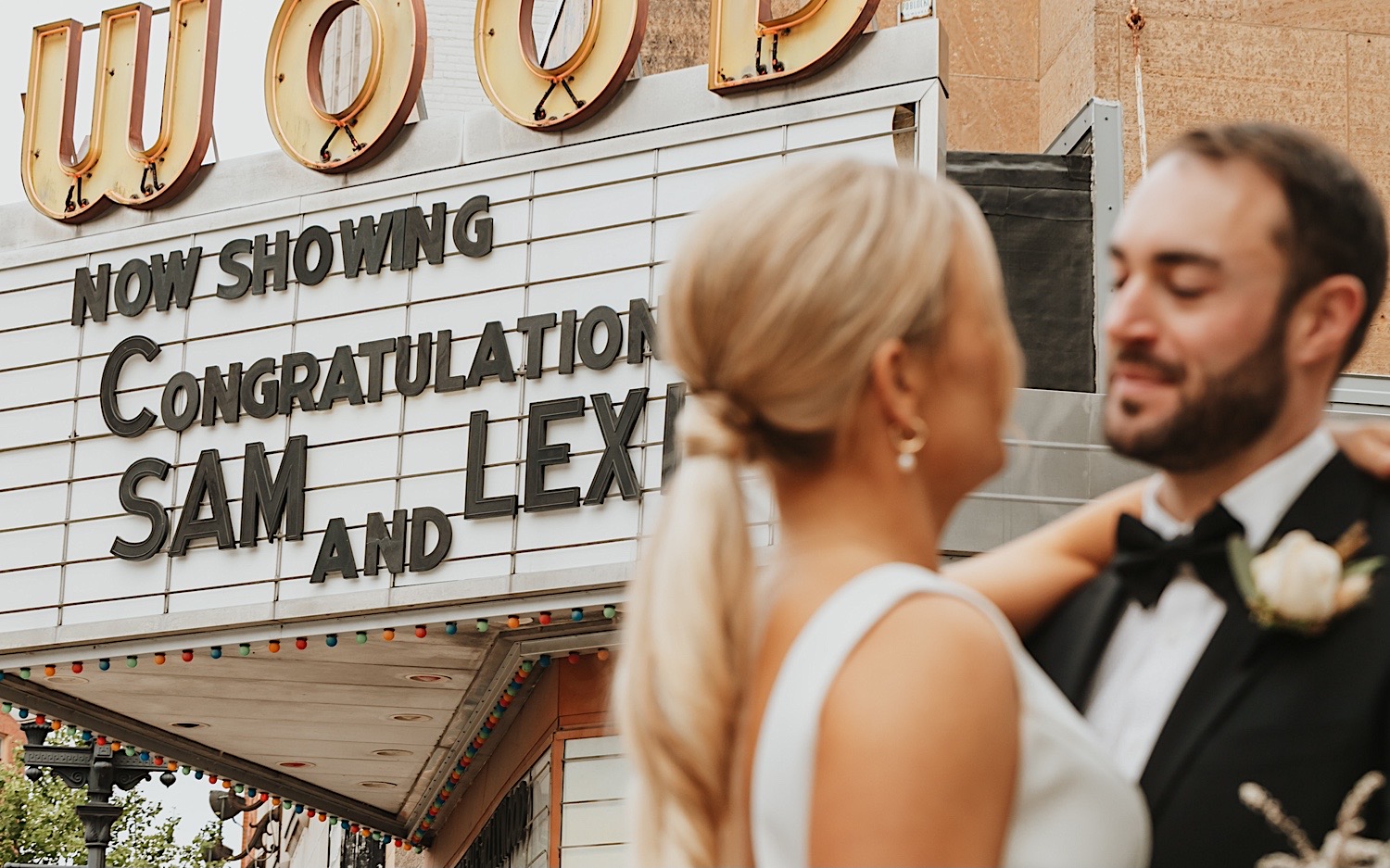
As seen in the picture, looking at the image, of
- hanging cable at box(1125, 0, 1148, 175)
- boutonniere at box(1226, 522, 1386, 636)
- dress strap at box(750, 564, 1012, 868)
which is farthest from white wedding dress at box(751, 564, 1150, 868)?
hanging cable at box(1125, 0, 1148, 175)

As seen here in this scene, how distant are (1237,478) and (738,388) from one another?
1.92 feet

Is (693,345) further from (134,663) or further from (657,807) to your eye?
(134,663)

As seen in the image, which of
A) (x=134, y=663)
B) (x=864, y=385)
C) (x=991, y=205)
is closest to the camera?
(x=864, y=385)

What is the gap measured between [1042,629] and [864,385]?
53 centimetres

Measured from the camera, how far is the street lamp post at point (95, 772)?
539 inches

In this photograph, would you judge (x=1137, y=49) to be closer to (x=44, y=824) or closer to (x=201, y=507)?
(x=201, y=507)

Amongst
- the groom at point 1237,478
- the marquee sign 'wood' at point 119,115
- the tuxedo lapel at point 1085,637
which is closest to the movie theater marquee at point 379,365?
the marquee sign 'wood' at point 119,115

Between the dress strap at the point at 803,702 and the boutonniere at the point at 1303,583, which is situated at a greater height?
the boutonniere at the point at 1303,583

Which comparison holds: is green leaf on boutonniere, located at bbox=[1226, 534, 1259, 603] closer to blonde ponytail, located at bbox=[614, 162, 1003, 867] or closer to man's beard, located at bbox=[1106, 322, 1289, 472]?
man's beard, located at bbox=[1106, 322, 1289, 472]

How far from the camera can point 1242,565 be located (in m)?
1.92

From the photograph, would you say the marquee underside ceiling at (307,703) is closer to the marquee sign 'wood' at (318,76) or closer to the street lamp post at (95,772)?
the street lamp post at (95,772)

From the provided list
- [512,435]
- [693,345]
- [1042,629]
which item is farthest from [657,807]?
[512,435]

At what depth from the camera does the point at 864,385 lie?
5.98ft

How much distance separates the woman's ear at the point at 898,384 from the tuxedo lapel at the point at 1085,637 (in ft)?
1.37
